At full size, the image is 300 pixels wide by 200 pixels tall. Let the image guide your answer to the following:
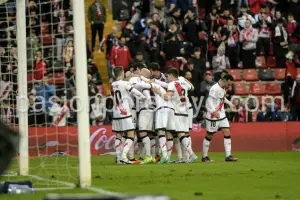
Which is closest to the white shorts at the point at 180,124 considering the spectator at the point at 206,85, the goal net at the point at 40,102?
the goal net at the point at 40,102

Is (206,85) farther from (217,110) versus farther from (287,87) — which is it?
(217,110)

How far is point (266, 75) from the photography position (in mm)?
30562

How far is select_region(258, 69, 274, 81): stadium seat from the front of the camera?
100ft

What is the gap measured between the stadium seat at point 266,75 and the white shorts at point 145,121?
969 cm

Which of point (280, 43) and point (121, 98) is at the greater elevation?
point (280, 43)

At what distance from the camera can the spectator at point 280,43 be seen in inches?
1222

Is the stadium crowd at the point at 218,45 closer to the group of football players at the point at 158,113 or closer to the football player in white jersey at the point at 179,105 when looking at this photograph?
the group of football players at the point at 158,113

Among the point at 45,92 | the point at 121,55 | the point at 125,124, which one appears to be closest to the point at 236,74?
the point at 121,55

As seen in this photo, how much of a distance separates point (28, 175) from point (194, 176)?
3.27 metres

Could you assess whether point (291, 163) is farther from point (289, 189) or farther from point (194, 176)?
point (289, 189)

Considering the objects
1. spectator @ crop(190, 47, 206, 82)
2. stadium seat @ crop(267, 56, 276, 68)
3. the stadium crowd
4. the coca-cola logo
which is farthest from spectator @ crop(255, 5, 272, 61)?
the coca-cola logo

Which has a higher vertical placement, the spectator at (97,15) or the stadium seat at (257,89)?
the spectator at (97,15)

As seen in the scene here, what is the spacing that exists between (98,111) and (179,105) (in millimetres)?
6419

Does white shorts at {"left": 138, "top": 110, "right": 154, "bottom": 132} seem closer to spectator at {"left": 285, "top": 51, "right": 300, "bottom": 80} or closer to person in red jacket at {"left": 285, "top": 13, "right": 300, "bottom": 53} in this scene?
spectator at {"left": 285, "top": 51, "right": 300, "bottom": 80}
